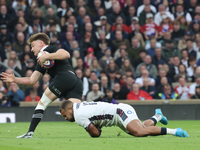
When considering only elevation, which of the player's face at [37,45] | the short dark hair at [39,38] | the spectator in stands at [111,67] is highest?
the short dark hair at [39,38]

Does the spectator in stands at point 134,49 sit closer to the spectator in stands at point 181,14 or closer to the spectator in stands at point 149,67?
the spectator in stands at point 149,67

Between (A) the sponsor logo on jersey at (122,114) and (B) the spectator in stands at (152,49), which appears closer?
(A) the sponsor logo on jersey at (122,114)

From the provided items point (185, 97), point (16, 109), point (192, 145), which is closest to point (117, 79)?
point (185, 97)

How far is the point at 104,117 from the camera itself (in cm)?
688

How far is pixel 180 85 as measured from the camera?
577 inches

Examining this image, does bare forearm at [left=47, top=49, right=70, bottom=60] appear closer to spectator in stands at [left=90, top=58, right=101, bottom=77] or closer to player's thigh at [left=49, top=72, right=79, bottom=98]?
player's thigh at [left=49, top=72, right=79, bottom=98]

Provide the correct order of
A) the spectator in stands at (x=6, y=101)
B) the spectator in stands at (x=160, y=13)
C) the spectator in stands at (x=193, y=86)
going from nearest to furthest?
1. the spectator in stands at (x=6, y=101)
2. the spectator in stands at (x=193, y=86)
3. the spectator in stands at (x=160, y=13)

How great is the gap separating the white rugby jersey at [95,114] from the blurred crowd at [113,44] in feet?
22.2

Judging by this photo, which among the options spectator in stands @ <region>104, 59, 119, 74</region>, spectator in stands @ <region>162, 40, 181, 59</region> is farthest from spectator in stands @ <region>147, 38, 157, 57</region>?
spectator in stands @ <region>104, 59, 119, 74</region>

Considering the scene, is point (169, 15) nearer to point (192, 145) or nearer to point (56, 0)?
point (56, 0)

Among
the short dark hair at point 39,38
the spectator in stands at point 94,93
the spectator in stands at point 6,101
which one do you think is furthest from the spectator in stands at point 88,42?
the short dark hair at point 39,38

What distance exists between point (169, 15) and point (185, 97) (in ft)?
17.0

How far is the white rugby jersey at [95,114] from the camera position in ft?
22.2

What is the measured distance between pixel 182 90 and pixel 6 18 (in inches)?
328
